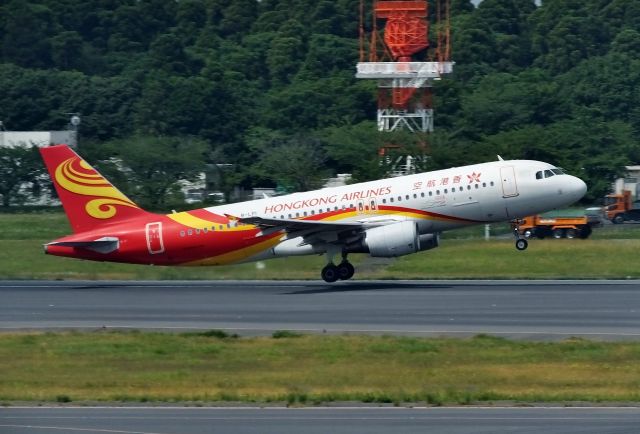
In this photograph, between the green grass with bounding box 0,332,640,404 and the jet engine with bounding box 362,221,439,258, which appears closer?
the green grass with bounding box 0,332,640,404

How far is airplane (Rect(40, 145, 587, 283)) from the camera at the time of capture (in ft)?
147

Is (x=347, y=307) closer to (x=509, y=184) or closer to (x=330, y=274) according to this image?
(x=330, y=274)

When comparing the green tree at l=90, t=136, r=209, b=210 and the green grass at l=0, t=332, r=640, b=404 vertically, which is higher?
the green tree at l=90, t=136, r=209, b=210

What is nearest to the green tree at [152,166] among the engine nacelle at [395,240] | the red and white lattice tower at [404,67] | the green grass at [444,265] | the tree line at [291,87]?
the tree line at [291,87]

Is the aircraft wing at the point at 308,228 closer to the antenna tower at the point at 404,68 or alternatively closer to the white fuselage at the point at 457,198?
the white fuselage at the point at 457,198

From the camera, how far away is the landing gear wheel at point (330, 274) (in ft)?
152

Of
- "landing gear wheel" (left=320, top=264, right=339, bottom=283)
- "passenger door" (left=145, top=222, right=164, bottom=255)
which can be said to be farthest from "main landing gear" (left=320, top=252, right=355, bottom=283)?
"passenger door" (left=145, top=222, right=164, bottom=255)

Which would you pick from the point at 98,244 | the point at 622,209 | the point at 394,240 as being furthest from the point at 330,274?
the point at 622,209

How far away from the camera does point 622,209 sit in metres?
86.9

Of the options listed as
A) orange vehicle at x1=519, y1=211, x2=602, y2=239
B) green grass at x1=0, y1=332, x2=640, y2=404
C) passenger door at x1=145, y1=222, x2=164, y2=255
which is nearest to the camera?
green grass at x1=0, y1=332, x2=640, y2=404

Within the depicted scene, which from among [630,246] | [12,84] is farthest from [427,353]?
[12,84]

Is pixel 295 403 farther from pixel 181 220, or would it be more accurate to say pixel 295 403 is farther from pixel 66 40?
pixel 66 40

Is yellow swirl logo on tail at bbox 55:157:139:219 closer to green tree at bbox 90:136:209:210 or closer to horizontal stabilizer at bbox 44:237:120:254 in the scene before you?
horizontal stabilizer at bbox 44:237:120:254

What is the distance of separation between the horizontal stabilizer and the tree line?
29.1m
